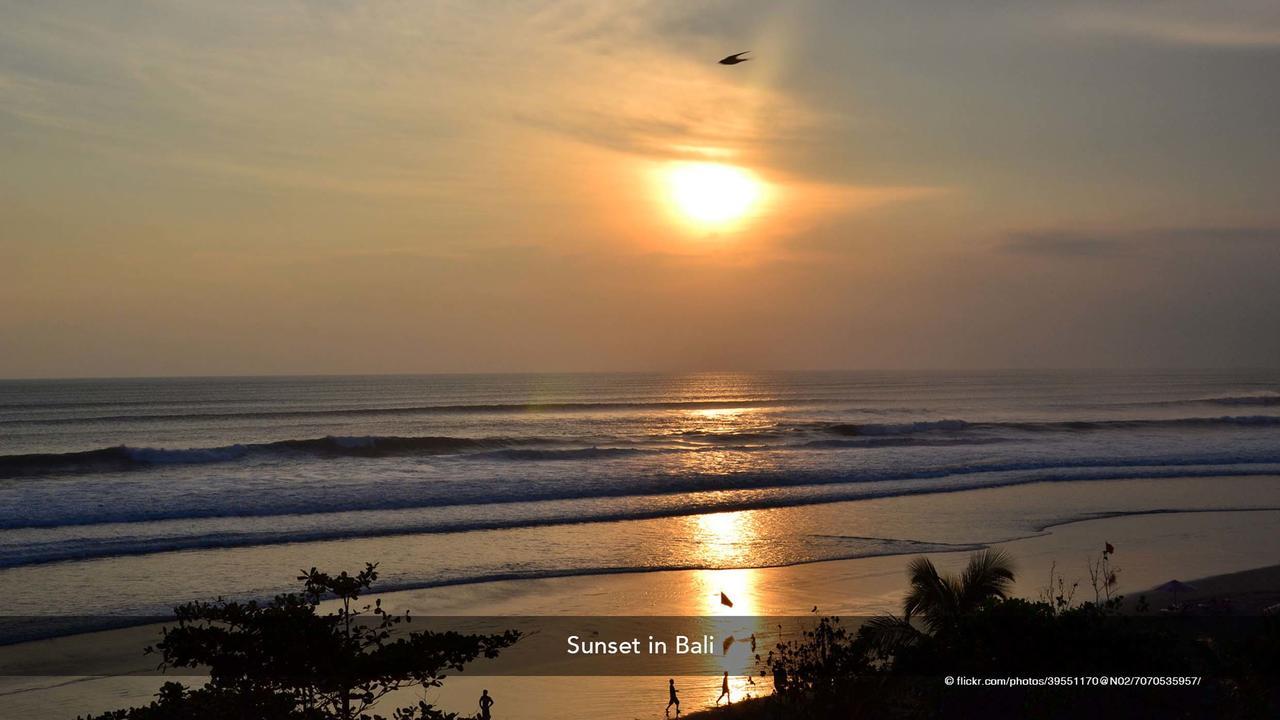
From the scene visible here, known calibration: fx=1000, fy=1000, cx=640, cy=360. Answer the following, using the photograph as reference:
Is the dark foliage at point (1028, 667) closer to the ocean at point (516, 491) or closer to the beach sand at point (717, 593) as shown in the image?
the beach sand at point (717, 593)

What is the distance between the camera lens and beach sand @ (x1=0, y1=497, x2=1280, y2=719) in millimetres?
13156

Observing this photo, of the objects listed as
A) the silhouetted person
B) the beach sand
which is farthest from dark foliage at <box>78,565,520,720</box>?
the beach sand

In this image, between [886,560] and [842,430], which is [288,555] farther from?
[842,430]

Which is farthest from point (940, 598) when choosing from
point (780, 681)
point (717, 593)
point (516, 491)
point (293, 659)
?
point (516, 491)

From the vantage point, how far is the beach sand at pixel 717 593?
13156 millimetres

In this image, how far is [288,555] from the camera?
2336cm

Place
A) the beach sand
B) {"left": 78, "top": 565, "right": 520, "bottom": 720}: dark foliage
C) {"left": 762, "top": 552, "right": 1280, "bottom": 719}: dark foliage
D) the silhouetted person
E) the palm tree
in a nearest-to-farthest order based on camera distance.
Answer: {"left": 78, "top": 565, "right": 520, "bottom": 720}: dark foliage → {"left": 762, "top": 552, "right": 1280, "bottom": 719}: dark foliage → the silhouetted person → the palm tree → the beach sand

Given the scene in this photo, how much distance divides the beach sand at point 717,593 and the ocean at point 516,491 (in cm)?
142

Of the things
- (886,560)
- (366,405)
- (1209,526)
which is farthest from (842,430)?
(366,405)

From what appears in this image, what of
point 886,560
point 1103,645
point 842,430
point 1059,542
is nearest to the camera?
point 1103,645

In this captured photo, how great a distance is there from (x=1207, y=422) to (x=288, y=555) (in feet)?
229

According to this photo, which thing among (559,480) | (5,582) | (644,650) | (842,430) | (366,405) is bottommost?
(644,650)

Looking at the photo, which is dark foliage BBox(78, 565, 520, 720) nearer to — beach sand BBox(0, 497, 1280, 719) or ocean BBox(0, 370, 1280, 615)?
beach sand BBox(0, 497, 1280, 719)

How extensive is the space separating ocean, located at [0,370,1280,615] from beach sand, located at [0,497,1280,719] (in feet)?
4.64
